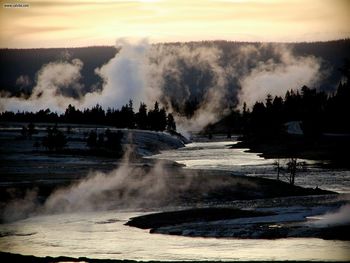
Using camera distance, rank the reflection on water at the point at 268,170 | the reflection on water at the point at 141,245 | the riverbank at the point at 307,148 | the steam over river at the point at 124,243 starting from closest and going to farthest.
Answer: the reflection on water at the point at 141,245
the steam over river at the point at 124,243
the reflection on water at the point at 268,170
the riverbank at the point at 307,148

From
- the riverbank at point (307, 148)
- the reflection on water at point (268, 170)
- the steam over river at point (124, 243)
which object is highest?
the riverbank at point (307, 148)

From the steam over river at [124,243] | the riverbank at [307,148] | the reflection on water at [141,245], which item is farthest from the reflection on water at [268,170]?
the reflection on water at [141,245]

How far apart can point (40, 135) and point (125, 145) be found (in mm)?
22834

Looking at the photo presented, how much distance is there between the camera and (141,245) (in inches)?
2089

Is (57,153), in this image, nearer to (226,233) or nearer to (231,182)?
(231,182)

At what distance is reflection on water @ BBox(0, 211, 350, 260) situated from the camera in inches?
1884

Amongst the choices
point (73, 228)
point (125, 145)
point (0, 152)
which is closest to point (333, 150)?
point (125, 145)

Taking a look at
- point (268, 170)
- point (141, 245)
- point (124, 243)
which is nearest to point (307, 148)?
point (268, 170)

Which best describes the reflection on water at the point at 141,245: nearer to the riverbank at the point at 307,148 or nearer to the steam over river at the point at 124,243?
the steam over river at the point at 124,243

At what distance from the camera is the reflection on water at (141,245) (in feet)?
157

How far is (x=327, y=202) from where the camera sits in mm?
68188

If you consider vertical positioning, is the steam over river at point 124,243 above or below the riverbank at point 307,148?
below

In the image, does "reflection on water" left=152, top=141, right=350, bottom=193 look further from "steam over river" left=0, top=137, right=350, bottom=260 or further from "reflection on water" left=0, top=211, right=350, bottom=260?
"reflection on water" left=0, top=211, right=350, bottom=260

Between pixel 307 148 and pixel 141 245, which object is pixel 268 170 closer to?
pixel 307 148
